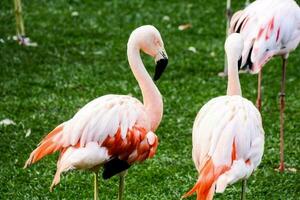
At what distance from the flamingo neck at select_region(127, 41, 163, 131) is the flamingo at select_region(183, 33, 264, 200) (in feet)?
0.82

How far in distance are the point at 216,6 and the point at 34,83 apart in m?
3.88

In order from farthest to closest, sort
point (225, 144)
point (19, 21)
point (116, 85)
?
point (19, 21) < point (116, 85) < point (225, 144)

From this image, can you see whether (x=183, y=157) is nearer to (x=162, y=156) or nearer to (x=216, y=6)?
(x=162, y=156)

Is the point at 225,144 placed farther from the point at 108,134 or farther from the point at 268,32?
the point at 268,32

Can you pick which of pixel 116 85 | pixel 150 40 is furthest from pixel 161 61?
pixel 116 85

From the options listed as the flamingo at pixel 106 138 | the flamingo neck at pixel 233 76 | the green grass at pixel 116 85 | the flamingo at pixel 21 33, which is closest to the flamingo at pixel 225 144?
the flamingo neck at pixel 233 76

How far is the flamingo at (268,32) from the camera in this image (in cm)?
575

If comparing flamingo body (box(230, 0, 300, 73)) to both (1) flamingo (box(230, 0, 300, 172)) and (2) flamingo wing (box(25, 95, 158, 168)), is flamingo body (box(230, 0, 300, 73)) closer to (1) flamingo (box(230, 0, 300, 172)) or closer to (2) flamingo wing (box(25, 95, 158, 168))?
(1) flamingo (box(230, 0, 300, 172))

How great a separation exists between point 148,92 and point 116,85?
126 inches

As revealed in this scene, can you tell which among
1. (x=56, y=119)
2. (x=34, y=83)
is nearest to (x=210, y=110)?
(x=56, y=119)

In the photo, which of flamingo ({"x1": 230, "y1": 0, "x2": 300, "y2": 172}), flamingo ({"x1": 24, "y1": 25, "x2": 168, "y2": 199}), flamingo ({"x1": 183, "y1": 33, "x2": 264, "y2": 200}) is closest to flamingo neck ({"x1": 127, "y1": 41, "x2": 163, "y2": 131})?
flamingo ({"x1": 24, "y1": 25, "x2": 168, "y2": 199})

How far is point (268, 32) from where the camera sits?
5.79 metres

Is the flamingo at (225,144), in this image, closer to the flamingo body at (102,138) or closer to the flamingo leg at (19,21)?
the flamingo body at (102,138)

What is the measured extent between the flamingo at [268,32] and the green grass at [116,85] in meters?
0.86
